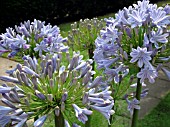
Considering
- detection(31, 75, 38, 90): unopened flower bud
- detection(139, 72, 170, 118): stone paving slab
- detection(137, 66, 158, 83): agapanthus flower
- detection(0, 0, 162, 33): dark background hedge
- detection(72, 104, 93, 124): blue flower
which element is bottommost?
detection(139, 72, 170, 118): stone paving slab

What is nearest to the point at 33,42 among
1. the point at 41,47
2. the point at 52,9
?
the point at 41,47

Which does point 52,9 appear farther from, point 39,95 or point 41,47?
point 39,95

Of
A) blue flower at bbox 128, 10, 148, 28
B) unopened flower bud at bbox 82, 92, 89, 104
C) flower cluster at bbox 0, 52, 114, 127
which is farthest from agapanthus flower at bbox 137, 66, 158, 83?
unopened flower bud at bbox 82, 92, 89, 104

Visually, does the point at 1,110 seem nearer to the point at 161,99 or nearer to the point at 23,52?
the point at 23,52

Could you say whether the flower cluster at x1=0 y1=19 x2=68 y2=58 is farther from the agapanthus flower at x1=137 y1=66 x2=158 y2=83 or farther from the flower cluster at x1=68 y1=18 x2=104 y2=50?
the agapanthus flower at x1=137 y1=66 x2=158 y2=83

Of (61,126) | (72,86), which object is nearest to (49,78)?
(72,86)

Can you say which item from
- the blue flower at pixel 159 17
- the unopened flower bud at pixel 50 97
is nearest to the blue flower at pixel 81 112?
the unopened flower bud at pixel 50 97

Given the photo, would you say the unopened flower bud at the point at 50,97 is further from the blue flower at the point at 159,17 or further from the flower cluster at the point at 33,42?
the blue flower at the point at 159,17

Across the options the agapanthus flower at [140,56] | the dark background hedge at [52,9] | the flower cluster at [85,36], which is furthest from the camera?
the dark background hedge at [52,9]
